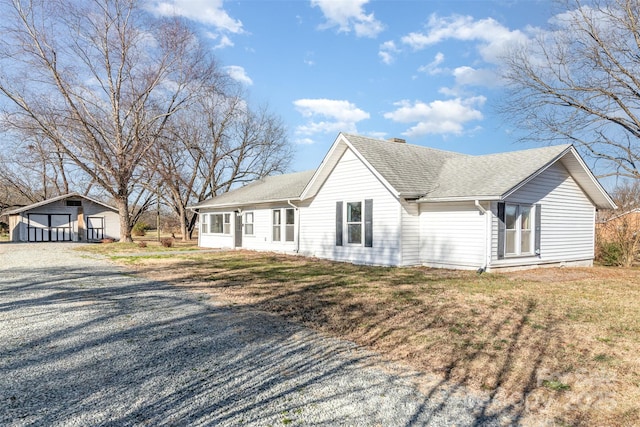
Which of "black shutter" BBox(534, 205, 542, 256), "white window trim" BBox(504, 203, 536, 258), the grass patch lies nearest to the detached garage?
"white window trim" BBox(504, 203, 536, 258)

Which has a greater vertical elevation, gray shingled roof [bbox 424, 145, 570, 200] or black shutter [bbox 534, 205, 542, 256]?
gray shingled roof [bbox 424, 145, 570, 200]

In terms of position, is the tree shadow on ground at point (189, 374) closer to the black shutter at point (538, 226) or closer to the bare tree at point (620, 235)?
the black shutter at point (538, 226)

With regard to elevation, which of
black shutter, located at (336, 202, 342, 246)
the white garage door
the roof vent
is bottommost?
the white garage door

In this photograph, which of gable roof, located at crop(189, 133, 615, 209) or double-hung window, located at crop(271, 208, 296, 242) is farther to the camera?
double-hung window, located at crop(271, 208, 296, 242)

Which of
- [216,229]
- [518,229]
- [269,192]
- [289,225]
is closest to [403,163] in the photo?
[518,229]

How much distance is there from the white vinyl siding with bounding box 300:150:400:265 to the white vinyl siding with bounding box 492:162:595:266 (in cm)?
322

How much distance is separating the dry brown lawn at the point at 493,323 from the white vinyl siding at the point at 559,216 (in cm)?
195

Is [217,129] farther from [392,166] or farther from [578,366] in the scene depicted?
[578,366]

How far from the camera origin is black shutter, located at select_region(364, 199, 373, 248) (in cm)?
1398

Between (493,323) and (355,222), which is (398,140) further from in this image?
(493,323)

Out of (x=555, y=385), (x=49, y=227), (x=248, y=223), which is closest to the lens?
(x=555, y=385)

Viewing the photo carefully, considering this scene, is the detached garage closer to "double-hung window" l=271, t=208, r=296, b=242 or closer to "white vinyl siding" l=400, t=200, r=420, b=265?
"double-hung window" l=271, t=208, r=296, b=242

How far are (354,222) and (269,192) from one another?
7140 millimetres

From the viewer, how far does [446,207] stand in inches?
508
